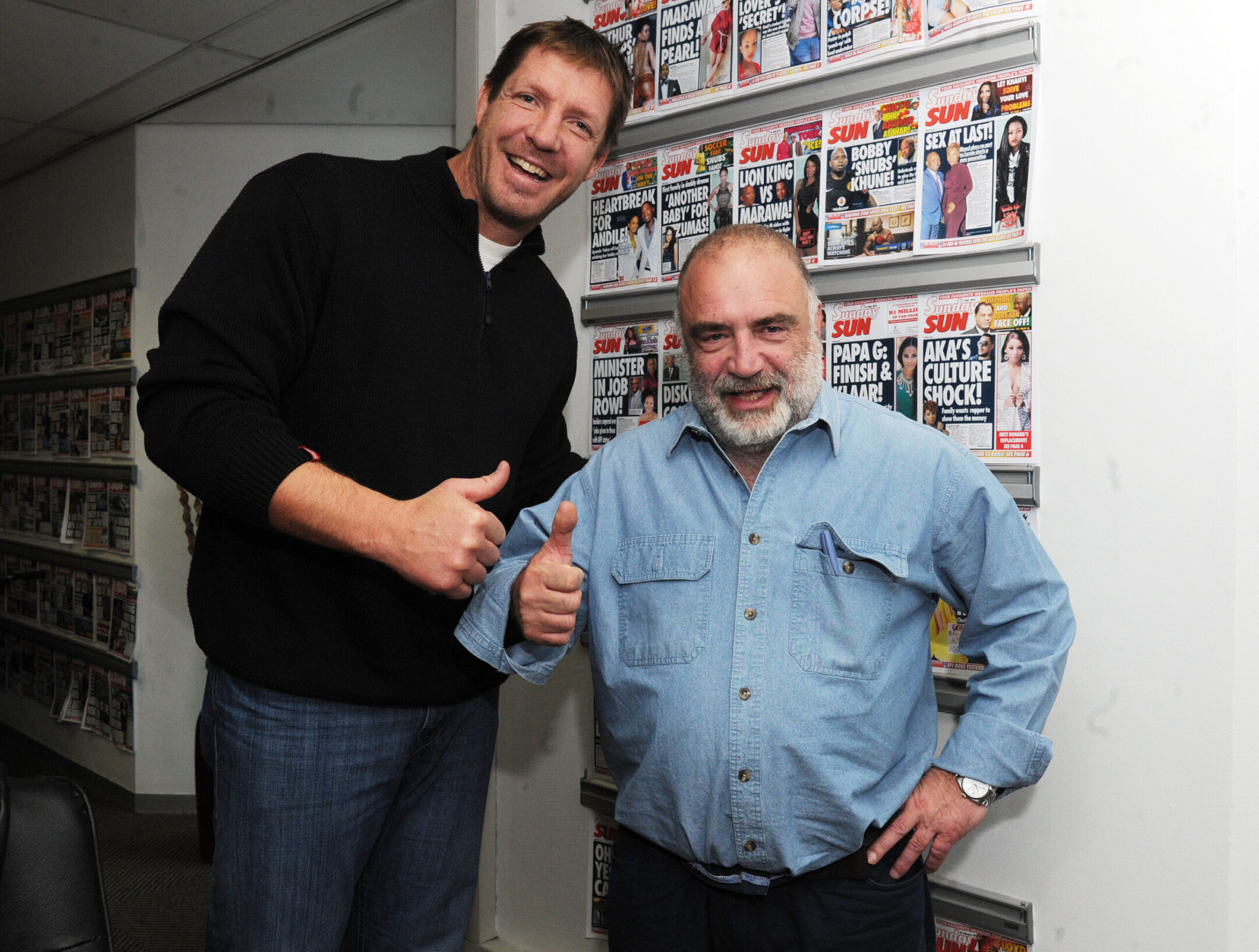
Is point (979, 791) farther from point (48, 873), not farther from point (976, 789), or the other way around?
point (48, 873)

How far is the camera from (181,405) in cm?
123

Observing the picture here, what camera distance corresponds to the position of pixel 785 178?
1.87m

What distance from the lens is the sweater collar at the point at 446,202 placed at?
5.05 feet

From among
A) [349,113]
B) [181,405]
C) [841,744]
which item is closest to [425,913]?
[841,744]

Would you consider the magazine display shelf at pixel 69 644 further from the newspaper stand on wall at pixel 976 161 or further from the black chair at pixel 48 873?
the newspaper stand on wall at pixel 976 161

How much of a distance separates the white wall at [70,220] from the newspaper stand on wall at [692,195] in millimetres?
2941

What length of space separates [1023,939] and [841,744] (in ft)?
2.00

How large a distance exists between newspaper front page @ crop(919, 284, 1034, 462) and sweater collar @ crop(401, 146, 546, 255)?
0.80 m

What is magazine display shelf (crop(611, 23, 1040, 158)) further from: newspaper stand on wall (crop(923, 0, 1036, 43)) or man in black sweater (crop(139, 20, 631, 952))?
man in black sweater (crop(139, 20, 631, 952))

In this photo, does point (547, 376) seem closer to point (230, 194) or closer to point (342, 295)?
point (342, 295)

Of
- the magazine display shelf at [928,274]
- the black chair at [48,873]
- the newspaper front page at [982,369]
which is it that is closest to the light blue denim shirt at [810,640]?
the newspaper front page at [982,369]

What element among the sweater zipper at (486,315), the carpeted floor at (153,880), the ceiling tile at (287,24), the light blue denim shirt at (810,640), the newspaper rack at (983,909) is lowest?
the carpeted floor at (153,880)

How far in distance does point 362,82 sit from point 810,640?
3043 millimetres

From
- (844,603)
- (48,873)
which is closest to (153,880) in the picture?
(48,873)
